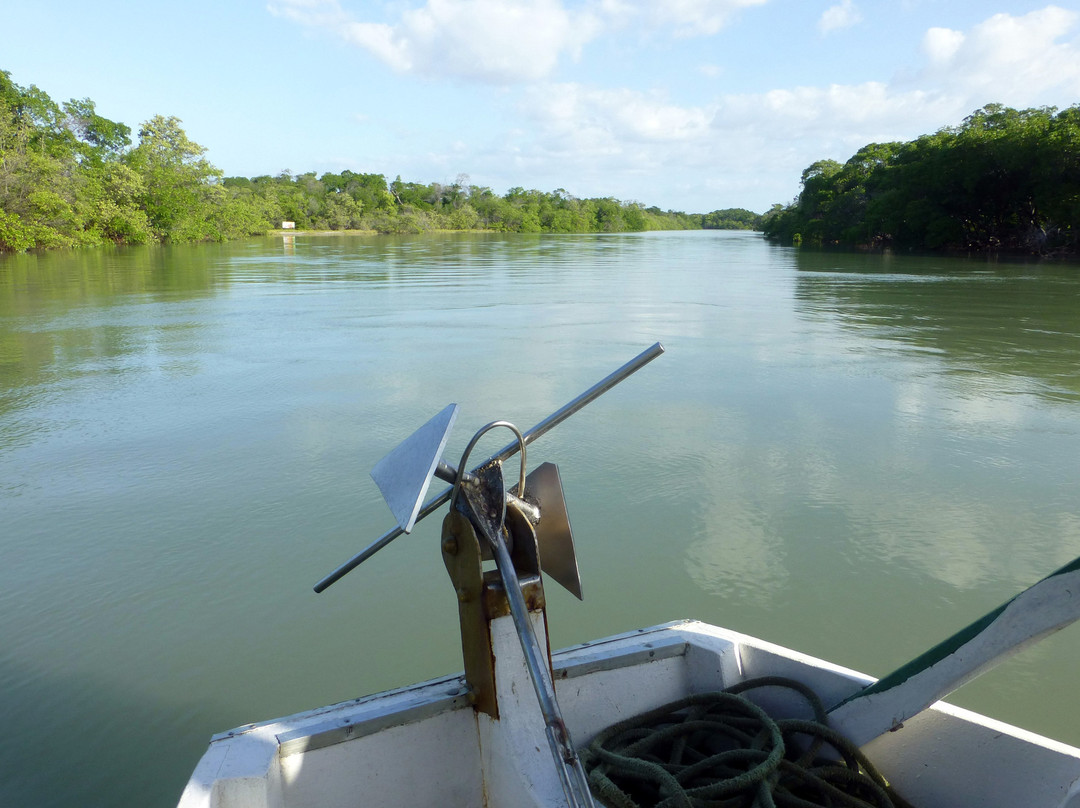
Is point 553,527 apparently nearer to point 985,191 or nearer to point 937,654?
point 937,654

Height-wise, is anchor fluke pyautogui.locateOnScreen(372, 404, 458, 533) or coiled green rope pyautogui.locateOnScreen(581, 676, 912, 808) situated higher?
anchor fluke pyautogui.locateOnScreen(372, 404, 458, 533)

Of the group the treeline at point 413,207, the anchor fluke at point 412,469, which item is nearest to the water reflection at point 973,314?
the anchor fluke at point 412,469

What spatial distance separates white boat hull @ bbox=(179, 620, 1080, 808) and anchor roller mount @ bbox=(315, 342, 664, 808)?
0.05m

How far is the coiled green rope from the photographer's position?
4.18 feet

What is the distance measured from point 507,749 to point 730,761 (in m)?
0.38

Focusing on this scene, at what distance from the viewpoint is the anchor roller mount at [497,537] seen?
1.04 meters

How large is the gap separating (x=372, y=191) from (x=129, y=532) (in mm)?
63893

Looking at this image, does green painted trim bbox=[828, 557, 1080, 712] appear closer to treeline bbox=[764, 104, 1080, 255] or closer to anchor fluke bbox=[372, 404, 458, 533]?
anchor fluke bbox=[372, 404, 458, 533]

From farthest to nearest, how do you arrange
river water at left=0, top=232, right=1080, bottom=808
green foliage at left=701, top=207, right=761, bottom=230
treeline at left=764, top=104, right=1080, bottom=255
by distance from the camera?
green foliage at left=701, top=207, right=761, bottom=230 → treeline at left=764, top=104, right=1080, bottom=255 → river water at left=0, top=232, right=1080, bottom=808

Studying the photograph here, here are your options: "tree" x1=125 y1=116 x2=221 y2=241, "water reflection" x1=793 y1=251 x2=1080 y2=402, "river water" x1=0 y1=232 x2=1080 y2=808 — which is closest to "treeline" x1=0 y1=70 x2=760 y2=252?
"tree" x1=125 y1=116 x2=221 y2=241

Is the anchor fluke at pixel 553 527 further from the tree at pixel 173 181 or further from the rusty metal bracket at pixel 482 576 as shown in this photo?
the tree at pixel 173 181

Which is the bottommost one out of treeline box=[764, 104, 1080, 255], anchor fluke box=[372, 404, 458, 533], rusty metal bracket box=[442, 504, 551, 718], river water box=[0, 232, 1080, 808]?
river water box=[0, 232, 1080, 808]

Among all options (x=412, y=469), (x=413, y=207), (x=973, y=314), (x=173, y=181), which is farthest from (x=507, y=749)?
(x=413, y=207)

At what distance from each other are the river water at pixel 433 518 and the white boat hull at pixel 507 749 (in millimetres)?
661
